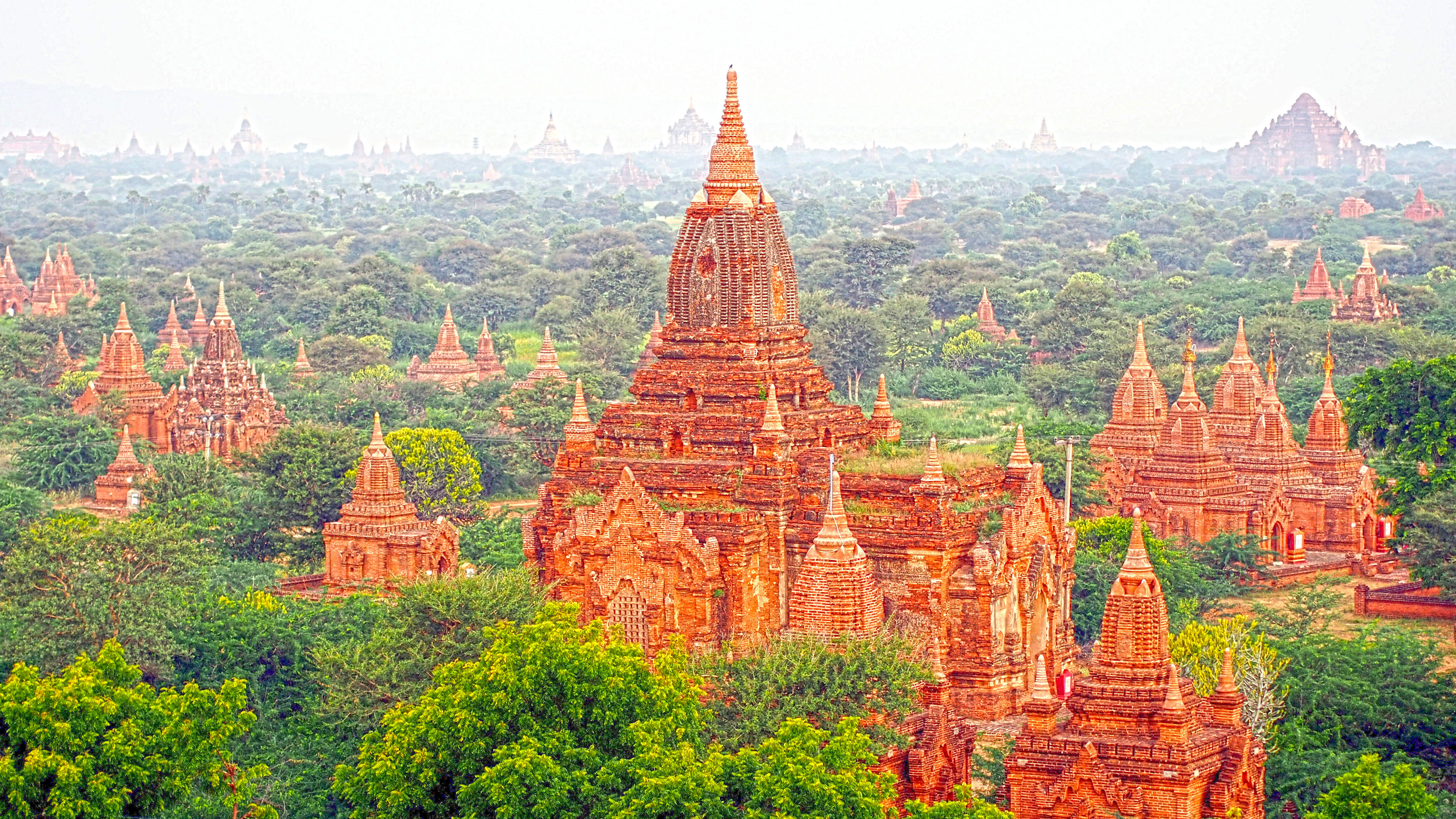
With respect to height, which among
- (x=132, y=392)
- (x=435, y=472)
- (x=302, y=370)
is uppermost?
(x=132, y=392)

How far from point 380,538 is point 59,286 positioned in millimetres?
77285

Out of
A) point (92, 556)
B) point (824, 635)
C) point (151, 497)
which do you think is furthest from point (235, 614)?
point (151, 497)

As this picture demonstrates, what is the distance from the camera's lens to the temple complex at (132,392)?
76750mm

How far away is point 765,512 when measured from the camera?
4278 cm

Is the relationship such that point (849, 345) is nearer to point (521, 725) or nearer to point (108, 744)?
point (521, 725)

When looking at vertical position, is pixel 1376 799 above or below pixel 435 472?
below

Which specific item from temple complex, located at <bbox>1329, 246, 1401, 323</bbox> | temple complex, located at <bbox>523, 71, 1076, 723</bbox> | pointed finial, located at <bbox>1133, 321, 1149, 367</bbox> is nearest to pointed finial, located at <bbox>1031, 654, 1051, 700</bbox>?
temple complex, located at <bbox>523, 71, 1076, 723</bbox>

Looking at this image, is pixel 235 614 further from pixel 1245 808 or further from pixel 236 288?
pixel 236 288

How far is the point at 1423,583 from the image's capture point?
2078 inches

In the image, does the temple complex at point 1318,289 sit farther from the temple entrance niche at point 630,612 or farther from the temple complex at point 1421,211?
the temple complex at point 1421,211

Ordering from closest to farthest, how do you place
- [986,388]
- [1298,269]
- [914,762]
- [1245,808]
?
[1245,808], [914,762], [986,388], [1298,269]

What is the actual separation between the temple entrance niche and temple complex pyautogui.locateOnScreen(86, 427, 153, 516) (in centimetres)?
2667

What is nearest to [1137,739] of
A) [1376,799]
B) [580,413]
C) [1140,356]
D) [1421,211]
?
[1376,799]

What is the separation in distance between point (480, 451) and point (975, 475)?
101ft
